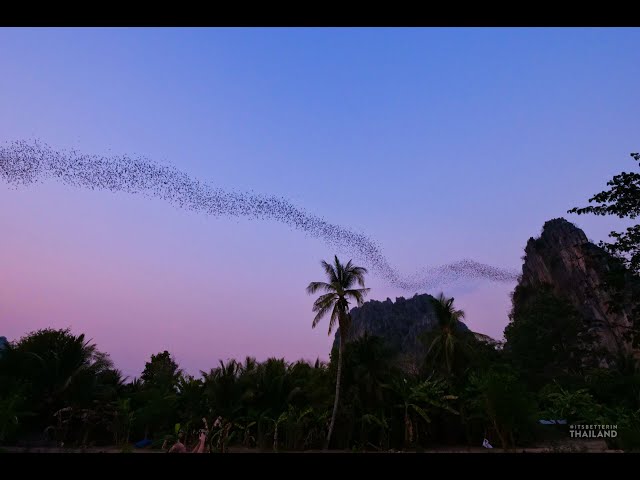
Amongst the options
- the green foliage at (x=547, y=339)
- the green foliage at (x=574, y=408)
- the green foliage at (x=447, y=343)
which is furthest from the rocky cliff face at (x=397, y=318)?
the green foliage at (x=574, y=408)

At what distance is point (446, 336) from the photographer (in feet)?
122

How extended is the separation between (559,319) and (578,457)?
2378 inches

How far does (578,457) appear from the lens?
1863 millimetres

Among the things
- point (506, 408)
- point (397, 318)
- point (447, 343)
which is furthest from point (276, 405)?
point (397, 318)

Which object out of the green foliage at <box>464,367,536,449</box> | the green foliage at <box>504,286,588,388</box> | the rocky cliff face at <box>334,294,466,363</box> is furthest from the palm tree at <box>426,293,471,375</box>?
the rocky cliff face at <box>334,294,466,363</box>

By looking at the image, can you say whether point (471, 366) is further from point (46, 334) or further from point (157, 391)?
point (46, 334)

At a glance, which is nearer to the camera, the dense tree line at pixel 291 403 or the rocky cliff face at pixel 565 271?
the dense tree line at pixel 291 403

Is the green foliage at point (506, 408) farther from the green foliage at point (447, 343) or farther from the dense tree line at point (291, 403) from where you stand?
the green foliage at point (447, 343)

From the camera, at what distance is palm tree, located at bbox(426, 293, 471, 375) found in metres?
36.4

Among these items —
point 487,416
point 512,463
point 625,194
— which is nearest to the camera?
point 512,463

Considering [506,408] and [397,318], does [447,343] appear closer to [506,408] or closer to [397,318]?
[506,408]

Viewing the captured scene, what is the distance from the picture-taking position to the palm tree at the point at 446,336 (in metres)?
36.4
